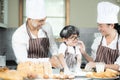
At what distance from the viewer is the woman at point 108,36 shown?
2.76 m

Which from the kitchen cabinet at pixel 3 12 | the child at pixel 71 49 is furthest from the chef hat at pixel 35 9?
the kitchen cabinet at pixel 3 12

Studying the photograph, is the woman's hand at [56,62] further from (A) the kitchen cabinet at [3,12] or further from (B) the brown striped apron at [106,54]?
(A) the kitchen cabinet at [3,12]

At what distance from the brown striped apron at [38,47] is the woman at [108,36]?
1.23ft

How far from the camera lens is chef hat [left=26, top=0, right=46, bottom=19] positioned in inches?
100

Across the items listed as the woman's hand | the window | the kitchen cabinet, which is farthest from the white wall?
the woman's hand

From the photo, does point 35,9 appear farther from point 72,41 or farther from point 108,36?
point 108,36

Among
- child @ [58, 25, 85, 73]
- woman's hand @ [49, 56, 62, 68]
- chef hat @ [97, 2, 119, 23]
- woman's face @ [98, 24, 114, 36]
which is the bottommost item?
woman's hand @ [49, 56, 62, 68]

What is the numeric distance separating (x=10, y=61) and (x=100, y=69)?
2.67m

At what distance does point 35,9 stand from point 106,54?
0.85 m

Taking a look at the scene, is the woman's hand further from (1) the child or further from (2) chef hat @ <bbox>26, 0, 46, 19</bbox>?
(2) chef hat @ <bbox>26, 0, 46, 19</bbox>

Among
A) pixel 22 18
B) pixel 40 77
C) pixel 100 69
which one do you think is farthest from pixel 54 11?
pixel 40 77

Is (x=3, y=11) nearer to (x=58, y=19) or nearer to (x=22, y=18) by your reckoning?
(x=22, y=18)

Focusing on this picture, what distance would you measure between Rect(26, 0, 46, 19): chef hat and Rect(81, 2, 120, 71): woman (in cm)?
57

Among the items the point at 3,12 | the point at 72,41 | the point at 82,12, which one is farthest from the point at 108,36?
the point at 3,12
